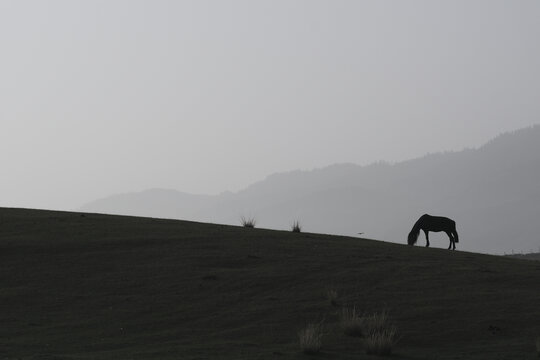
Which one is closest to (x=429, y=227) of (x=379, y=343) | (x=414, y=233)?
(x=414, y=233)

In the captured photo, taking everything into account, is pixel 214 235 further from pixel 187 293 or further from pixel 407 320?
pixel 407 320

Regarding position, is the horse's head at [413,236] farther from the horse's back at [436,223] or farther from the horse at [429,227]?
the horse's back at [436,223]

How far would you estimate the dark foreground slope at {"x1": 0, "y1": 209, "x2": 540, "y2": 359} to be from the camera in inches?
755

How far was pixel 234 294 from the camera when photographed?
23.7 meters

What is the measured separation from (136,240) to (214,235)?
3.01 meters

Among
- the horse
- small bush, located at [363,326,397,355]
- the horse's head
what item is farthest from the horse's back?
small bush, located at [363,326,397,355]

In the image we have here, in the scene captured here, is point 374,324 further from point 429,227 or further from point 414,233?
point 429,227

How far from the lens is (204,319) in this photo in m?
21.6

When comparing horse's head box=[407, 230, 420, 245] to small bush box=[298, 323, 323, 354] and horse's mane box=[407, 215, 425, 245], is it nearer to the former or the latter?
horse's mane box=[407, 215, 425, 245]

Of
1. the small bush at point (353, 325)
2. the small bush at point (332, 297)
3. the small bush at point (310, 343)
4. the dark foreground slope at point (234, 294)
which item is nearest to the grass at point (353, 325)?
the small bush at point (353, 325)

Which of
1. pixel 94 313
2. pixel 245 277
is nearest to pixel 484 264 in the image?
pixel 245 277

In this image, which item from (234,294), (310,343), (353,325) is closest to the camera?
(310,343)

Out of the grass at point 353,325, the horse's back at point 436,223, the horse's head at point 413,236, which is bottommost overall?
the grass at point 353,325

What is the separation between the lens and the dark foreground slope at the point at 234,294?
19188mm
